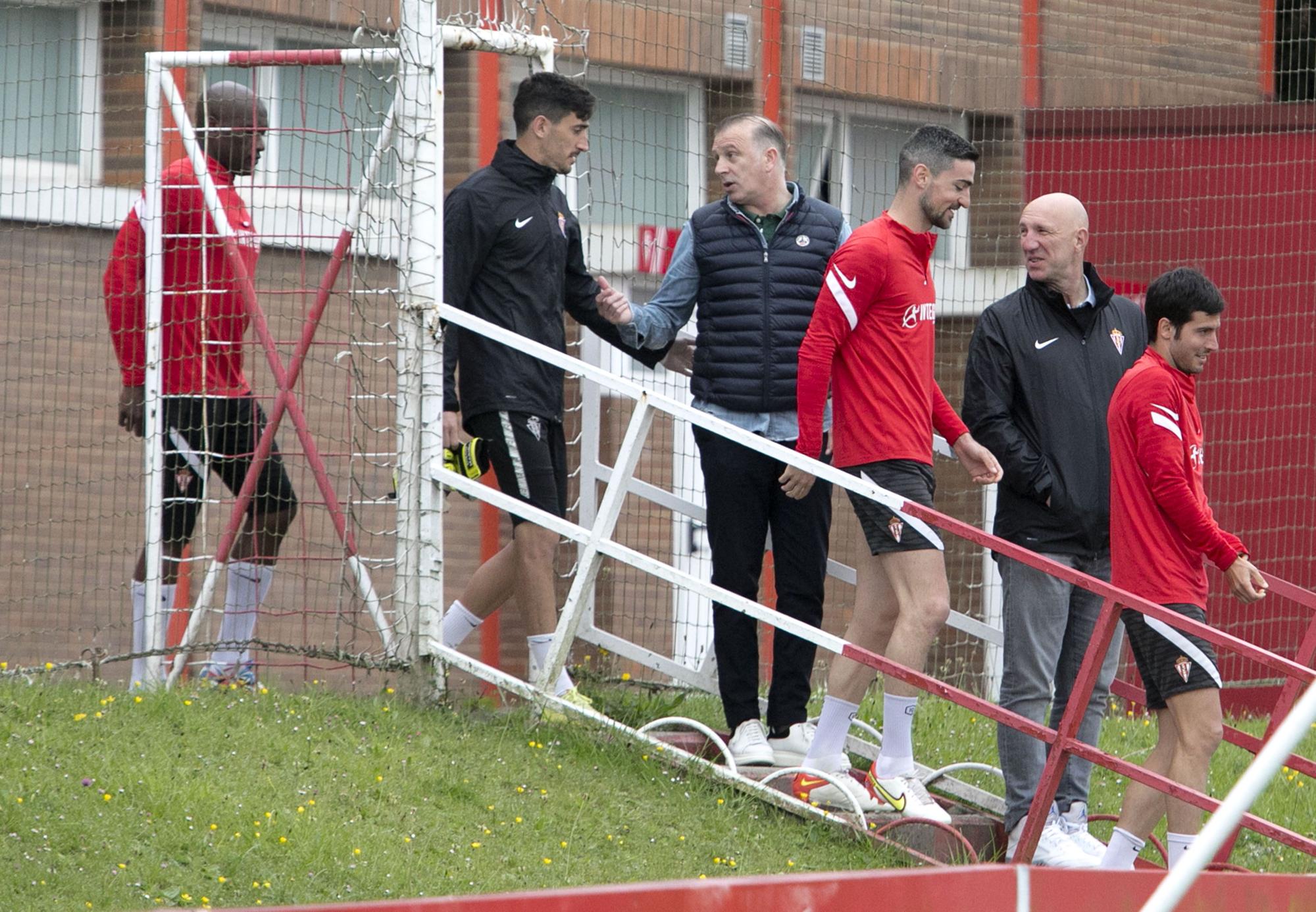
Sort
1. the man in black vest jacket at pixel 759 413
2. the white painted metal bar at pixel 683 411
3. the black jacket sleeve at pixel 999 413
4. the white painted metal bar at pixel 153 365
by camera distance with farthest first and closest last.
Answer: the white painted metal bar at pixel 153 365 → the man in black vest jacket at pixel 759 413 → the black jacket sleeve at pixel 999 413 → the white painted metal bar at pixel 683 411

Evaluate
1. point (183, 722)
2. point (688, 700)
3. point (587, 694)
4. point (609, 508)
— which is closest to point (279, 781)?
point (183, 722)

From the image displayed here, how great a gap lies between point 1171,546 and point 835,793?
1.24 metres

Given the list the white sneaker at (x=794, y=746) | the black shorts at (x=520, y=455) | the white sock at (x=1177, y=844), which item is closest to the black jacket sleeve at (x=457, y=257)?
the black shorts at (x=520, y=455)

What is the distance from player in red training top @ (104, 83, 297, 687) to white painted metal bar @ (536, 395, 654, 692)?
1268 mm

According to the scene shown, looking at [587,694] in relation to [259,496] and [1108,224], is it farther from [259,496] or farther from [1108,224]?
[1108,224]

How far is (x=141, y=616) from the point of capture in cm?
685

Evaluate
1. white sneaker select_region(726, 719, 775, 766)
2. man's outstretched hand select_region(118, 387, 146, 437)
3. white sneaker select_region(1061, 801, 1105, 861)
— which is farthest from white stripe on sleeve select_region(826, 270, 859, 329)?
man's outstretched hand select_region(118, 387, 146, 437)

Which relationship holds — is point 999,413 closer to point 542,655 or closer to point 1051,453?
point 1051,453

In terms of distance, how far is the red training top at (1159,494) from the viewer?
5.39 m

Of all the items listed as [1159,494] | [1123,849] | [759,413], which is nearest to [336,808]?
[759,413]

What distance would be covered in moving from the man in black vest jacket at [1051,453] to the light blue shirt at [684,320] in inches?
23.0

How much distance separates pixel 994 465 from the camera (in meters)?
5.83

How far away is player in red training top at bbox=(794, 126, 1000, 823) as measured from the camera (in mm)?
5656

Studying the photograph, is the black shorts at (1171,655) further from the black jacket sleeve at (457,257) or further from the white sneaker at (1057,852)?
the black jacket sleeve at (457,257)
